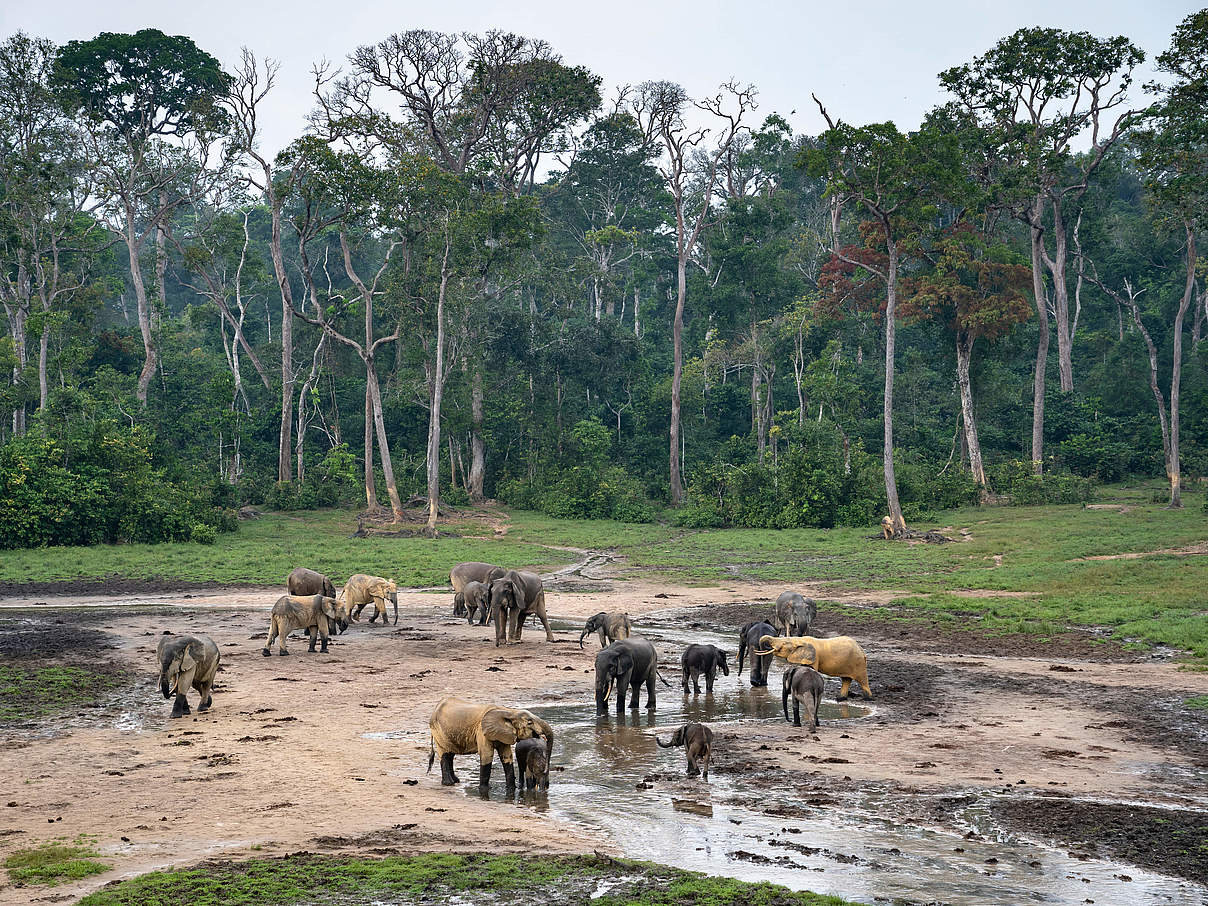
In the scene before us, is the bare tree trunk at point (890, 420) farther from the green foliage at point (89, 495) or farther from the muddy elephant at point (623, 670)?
the muddy elephant at point (623, 670)

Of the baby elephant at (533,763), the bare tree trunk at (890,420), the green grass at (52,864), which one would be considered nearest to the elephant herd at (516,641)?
the baby elephant at (533,763)

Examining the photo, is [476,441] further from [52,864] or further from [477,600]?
[52,864]

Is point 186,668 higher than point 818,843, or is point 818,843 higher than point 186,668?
point 186,668

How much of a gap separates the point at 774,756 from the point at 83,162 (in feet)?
168

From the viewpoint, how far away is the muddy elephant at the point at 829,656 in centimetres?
1558

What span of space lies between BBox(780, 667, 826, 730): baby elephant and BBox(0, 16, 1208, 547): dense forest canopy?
2830 centimetres

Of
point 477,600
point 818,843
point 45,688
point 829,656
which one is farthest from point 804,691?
point 45,688

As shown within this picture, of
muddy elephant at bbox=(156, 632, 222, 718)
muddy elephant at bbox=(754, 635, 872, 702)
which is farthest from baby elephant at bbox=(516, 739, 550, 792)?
muddy elephant at bbox=(156, 632, 222, 718)

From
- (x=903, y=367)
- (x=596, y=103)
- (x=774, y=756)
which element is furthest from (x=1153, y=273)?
(x=774, y=756)

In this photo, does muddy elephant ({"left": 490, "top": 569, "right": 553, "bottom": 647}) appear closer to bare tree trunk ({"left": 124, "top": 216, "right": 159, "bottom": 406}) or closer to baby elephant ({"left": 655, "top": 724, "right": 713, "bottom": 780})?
baby elephant ({"left": 655, "top": 724, "right": 713, "bottom": 780})

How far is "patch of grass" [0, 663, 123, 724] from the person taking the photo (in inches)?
589

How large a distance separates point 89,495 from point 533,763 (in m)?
30.5

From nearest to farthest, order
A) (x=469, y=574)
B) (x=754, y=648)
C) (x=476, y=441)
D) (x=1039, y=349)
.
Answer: (x=754, y=648), (x=469, y=574), (x=1039, y=349), (x=476, y=441)

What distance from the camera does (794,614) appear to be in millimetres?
19641
